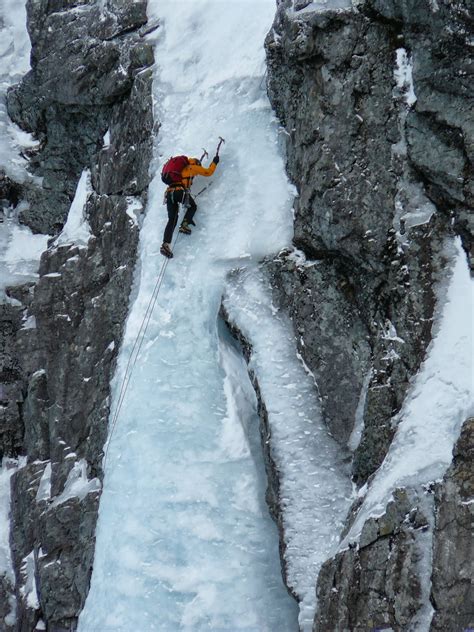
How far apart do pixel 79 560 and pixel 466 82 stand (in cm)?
694

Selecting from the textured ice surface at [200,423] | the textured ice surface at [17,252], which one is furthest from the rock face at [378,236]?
the textured ice surface at [17,252]

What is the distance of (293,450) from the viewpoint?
798cm

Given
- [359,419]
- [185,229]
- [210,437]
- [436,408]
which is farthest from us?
[185,229]

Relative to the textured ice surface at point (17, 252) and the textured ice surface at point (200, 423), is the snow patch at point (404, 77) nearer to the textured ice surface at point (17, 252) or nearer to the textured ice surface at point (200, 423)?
the textured ice surface at point (200, 423)

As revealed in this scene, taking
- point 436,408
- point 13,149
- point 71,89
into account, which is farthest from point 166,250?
point 13,149

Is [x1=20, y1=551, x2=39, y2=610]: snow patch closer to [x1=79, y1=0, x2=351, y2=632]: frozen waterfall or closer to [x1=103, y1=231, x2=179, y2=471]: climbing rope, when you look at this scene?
[x1=79, y1=0, x2=351, y2=632]: frozen waterfall

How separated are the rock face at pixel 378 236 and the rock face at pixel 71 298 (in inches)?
113

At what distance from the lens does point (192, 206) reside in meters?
9.97

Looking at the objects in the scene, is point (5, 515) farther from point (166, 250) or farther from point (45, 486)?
point (166, 250)

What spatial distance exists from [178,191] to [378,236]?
3.02m

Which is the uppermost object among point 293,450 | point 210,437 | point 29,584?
point 293,450

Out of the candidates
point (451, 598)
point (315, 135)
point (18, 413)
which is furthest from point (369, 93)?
point (18, 413)

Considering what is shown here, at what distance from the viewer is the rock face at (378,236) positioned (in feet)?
20.3

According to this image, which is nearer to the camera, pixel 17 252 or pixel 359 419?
pixel 359 419
